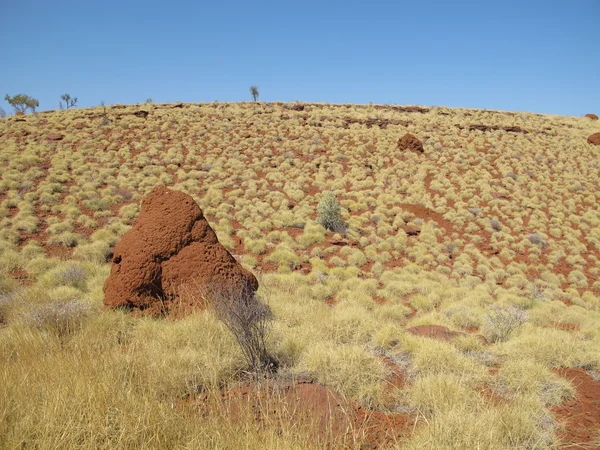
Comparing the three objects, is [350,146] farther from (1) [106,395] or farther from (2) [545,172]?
(1) [106,395]

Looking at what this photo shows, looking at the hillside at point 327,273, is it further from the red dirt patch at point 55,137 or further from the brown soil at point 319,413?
the red dirt patch at point 55,137

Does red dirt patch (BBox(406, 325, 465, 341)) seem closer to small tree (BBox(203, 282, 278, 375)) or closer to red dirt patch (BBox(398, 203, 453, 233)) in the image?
small tree (BBox(203, 282, 278, 375))

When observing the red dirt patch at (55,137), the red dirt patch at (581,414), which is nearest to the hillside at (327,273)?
the red dirt patch at (581,414)

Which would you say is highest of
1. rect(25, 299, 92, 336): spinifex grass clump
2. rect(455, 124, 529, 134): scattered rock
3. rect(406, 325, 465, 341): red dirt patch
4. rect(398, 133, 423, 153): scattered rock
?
rect(455, 124, 529, 134): scattered rock

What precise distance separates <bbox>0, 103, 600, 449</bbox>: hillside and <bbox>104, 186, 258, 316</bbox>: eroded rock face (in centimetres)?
58

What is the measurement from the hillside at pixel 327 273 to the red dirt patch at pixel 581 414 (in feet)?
0.09

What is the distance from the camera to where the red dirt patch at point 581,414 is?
3.55 m

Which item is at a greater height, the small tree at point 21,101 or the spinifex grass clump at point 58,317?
the small tree at point 21,101

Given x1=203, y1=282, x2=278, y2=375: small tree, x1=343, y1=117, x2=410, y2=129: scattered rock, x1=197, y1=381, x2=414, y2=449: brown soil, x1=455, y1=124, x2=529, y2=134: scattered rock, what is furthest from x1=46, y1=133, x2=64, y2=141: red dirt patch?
x1=455, y1=124, x2=529, y2=134: scattered rock

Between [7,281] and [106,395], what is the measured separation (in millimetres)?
6815

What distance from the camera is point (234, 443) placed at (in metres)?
2.64

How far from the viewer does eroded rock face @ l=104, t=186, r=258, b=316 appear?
6477 millimetres

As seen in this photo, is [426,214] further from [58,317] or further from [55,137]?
[55,137]

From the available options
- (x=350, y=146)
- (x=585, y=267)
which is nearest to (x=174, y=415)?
(x=585, y=267)
